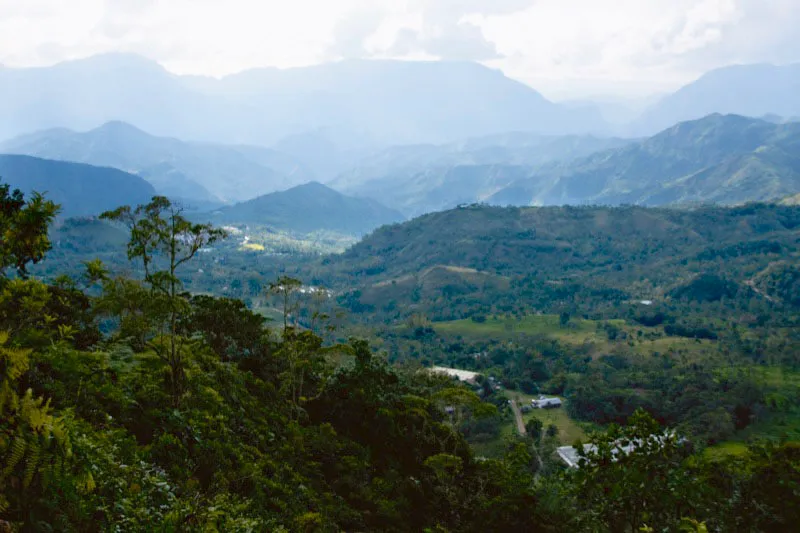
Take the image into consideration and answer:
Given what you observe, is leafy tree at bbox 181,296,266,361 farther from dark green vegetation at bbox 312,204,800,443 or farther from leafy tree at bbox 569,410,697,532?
dark green vegetation at bbox 312,204,800,443

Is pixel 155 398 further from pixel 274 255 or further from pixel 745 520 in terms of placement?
pixel 274 255

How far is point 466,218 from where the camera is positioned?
161 metres

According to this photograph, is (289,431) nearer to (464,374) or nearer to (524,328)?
(464,374)

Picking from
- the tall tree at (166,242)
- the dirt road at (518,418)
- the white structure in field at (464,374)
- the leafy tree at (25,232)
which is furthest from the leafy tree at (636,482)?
the white structure in field at (464,374)

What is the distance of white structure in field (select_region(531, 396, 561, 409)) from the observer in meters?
50.9

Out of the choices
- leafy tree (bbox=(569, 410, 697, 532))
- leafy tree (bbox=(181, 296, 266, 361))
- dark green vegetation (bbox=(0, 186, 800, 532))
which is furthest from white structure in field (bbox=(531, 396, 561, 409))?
leafy tree (bbox=(569, 410, 697, 532))

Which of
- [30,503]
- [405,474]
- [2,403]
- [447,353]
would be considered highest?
[2,403]

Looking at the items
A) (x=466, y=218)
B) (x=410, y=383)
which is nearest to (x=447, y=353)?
(x=410, y=383)

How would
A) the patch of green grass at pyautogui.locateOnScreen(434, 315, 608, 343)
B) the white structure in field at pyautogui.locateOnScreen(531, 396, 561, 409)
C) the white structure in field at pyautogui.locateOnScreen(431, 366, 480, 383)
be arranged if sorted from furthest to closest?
the patch of green grass at pyautogui.locateOnScreen(434, 315, 608, 343), the white structure in field at pyautogui.locateOnScreen(431, 366, 480, 383), the white structure in field at pyautogui.locateOnScreen(531, 396, 561, 409)

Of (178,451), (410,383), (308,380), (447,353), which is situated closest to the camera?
(178,451)

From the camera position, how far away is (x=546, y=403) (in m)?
51.2

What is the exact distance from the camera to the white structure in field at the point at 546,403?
167 feet

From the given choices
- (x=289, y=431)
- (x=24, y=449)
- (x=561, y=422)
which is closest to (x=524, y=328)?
(x=561, y=422)

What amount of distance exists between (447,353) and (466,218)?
94.5 meters
